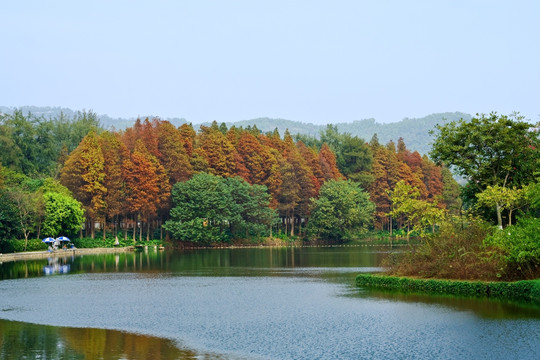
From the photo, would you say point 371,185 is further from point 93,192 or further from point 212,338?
point 212,338

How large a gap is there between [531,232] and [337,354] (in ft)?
48.2

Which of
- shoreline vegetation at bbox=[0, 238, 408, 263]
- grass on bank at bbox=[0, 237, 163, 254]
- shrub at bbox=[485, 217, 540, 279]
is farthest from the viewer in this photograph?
shoreline vegetation at bbox=[0, 238, 408, 263]

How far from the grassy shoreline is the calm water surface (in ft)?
4.46

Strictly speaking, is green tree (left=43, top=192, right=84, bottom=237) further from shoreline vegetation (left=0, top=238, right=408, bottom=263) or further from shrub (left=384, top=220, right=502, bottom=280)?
shrub (left=384, top=220, right=502, bottom=280)

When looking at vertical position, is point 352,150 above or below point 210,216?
above

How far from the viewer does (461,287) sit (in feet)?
109

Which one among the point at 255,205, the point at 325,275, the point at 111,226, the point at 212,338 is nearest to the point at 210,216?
the point at 255,205

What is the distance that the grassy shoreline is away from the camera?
99.9 feet

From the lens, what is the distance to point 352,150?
116938 millimetres

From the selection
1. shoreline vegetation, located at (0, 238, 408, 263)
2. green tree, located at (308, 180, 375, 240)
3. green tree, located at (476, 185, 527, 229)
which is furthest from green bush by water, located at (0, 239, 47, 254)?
green tree, located at (476, 185, 527, 229)

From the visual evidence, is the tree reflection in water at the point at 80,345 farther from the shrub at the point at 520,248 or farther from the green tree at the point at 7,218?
the green tree at the point at 7,218

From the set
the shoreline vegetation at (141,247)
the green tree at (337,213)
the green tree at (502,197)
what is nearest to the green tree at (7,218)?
the shoreline vegetation at (141,247)

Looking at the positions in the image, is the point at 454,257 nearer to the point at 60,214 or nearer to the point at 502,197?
the point at 502,197

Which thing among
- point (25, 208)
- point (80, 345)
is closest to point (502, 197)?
point (80, 345)
